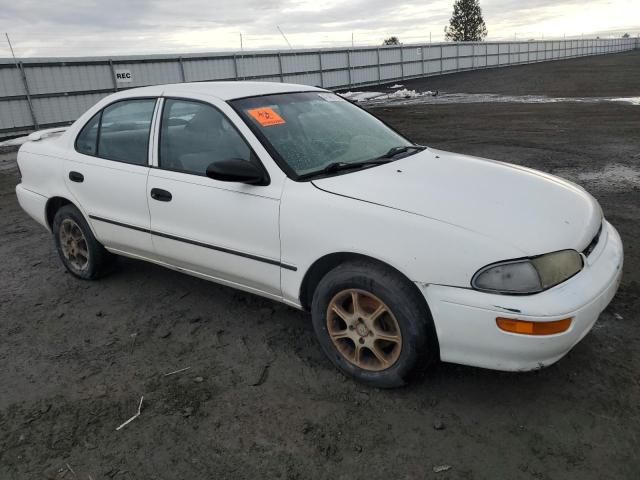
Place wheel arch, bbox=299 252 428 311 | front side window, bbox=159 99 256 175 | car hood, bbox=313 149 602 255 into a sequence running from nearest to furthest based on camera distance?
1. car hood, bbox=313 149 602 255
2. wheel arch, bbox=299 252 428 311
3. front side window, bbox=159 99 256 175

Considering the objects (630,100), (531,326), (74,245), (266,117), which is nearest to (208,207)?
(266,117)

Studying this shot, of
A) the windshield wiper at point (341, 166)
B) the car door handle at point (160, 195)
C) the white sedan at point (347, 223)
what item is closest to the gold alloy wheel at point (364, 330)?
the white sedan at point (347, 223)

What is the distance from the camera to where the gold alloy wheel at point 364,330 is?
283cm

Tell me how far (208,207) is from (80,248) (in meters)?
1.78

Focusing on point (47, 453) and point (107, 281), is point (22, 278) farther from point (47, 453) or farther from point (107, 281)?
point (47, 453)

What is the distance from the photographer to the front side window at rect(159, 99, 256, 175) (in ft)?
11.1

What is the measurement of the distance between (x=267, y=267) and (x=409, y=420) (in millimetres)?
1182

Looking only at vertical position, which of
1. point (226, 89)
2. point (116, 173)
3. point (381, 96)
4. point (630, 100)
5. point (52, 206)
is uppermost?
point (226, 89)

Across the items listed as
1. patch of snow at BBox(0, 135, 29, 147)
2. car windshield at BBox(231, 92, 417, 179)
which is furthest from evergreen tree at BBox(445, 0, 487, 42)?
car windshield at BBox(231, 92, 417, 179)

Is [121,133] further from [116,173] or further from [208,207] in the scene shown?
[208,207]

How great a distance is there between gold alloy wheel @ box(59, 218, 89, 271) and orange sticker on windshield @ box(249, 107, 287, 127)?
1.97m

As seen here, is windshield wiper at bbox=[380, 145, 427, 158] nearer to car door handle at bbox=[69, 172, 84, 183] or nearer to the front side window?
the front side window

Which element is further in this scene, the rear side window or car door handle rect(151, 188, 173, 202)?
the rear side window

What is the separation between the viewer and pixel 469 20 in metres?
74.2
